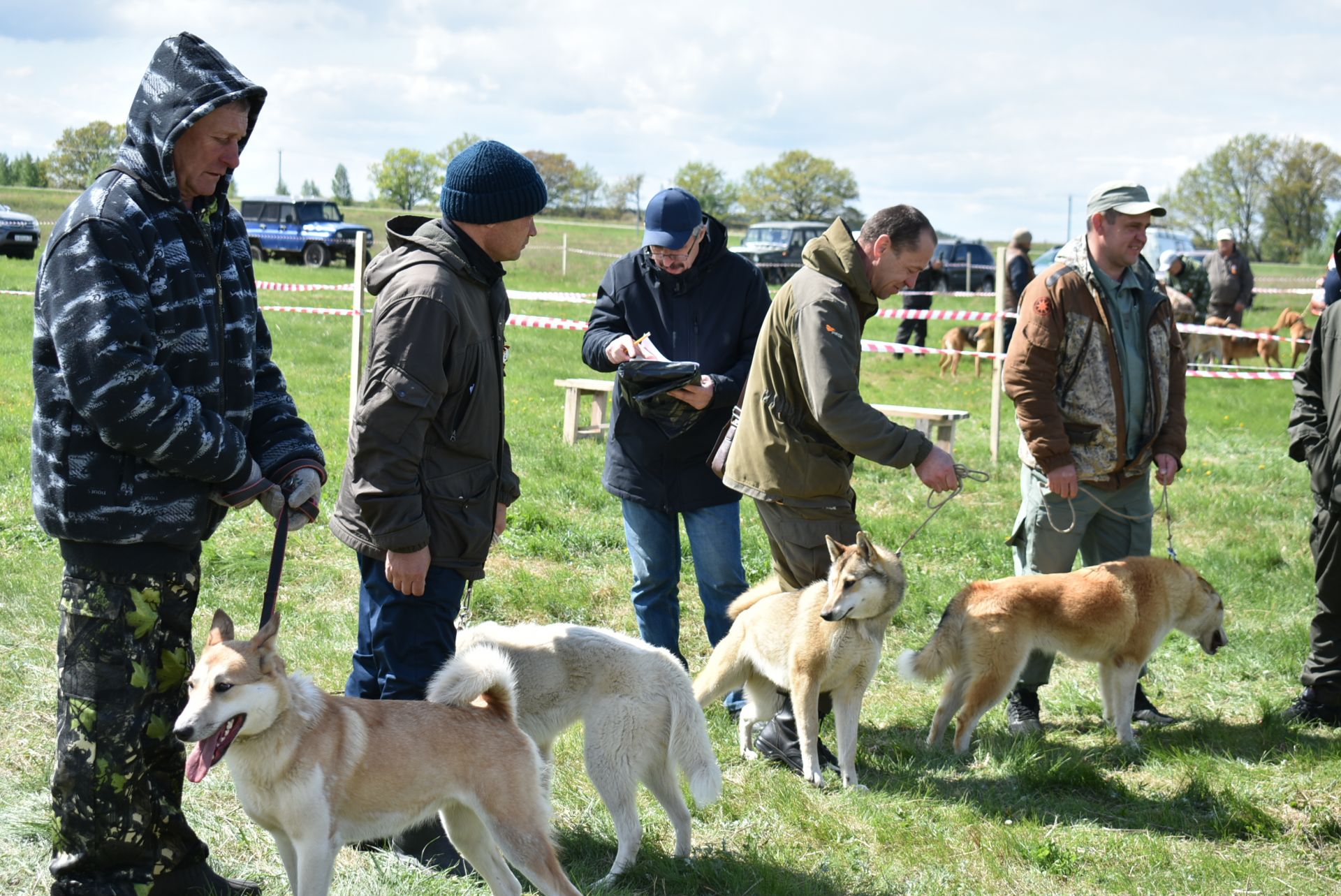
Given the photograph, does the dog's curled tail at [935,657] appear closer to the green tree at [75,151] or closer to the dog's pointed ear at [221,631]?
the dog's pointed ear at [221,631]

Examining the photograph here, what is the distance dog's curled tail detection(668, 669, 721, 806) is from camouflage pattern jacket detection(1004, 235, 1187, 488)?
2.09 metres

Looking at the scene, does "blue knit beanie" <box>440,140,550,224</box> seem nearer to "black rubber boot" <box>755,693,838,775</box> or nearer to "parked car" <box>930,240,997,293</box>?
"black rubber boot" <box>755,693,838,775</box>

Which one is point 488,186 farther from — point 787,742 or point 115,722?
point 787,742

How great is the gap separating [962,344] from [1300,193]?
55.3 m

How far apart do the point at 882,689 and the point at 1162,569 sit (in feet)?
4.72

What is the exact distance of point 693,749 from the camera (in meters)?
3.67

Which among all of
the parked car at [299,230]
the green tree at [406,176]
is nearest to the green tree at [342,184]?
the green tree at [406,176]

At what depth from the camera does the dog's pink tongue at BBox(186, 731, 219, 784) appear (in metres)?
2.58

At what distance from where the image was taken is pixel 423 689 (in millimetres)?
3434

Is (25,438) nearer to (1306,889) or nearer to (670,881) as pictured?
(670,881)

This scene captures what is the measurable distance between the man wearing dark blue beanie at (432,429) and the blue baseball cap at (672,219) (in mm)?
1254

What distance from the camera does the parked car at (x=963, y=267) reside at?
31.5 m

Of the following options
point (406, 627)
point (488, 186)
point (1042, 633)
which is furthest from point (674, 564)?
point (488, 186)

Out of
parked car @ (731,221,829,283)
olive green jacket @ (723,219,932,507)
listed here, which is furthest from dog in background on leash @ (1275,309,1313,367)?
olive green jacket @ (723,219,932,507)
